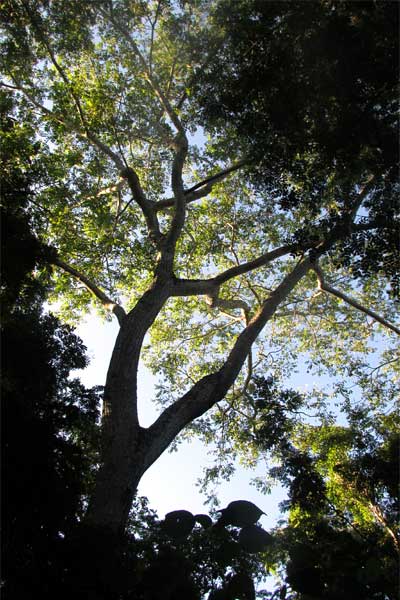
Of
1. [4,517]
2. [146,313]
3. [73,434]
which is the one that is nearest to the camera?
[4,517]

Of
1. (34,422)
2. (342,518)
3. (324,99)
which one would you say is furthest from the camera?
(324,99)

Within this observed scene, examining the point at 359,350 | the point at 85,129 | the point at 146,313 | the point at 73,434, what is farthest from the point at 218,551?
the point at 359,350

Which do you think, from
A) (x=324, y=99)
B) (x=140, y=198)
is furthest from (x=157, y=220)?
(x=324, y=99)

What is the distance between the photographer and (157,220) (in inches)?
356

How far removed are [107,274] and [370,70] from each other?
8.03 meters

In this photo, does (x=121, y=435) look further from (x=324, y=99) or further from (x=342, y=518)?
(x=324, y=99)

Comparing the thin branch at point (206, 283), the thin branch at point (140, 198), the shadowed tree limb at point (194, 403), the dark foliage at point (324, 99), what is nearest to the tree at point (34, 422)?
the shadowed tree limb at point (194, 403)

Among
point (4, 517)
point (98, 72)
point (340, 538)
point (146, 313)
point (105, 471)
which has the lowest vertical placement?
point (4, 517)

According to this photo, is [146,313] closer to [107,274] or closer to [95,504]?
[95,504]

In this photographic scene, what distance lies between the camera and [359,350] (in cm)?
1314

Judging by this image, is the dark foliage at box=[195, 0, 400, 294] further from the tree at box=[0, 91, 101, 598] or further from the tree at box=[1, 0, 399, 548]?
the tree at box=[0, 91, 101, 598]

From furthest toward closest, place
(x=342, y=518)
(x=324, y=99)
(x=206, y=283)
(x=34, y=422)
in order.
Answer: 1. (x=206, y=283)
2. (x=324, y=99)
3. (x=342, y=518)
4. (x=34, y=422)

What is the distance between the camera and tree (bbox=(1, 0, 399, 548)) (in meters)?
5.76

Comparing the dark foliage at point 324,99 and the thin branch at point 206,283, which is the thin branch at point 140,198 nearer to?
the thin branch at point 206,283
